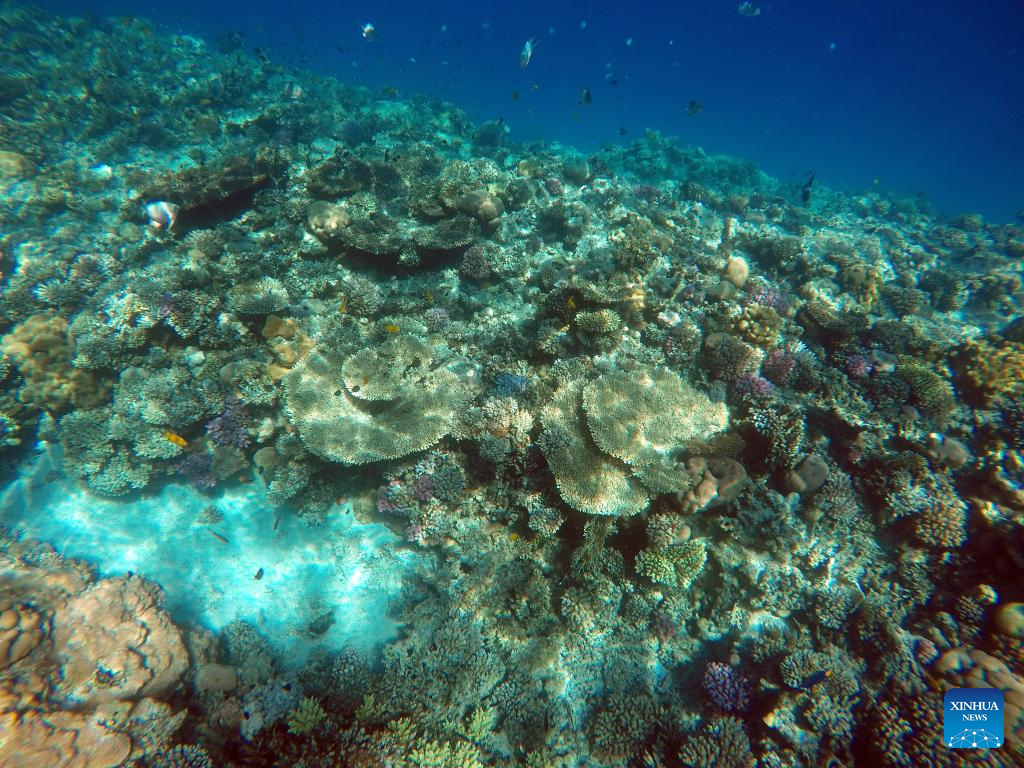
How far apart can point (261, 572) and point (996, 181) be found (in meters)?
150

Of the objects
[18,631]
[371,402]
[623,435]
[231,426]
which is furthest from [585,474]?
[18,631]

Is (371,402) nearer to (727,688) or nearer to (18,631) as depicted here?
(18,631)

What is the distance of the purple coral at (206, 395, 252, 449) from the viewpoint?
24.4ft

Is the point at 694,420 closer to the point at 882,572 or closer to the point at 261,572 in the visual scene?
the point at 882,572

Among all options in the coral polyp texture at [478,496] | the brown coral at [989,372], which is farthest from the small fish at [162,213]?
the brown coral at [989,372]

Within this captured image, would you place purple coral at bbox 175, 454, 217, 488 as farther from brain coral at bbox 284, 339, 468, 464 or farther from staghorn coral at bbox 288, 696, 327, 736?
staghorn coral at bbox 288, 696, 327, 736

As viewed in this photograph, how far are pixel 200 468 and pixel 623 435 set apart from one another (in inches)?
299

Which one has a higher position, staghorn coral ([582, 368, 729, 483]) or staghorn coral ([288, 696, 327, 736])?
staghorn coral ([582, 368, 729, 483])

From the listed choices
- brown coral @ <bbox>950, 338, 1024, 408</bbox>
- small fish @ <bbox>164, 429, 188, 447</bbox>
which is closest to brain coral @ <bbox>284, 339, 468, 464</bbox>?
small fish @ <bbox>164, 429, 188, 447</bbox>

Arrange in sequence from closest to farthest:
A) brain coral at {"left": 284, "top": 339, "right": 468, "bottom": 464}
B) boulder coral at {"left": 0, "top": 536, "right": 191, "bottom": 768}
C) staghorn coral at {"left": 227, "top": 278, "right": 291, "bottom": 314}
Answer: boulder coral at {"left": 0, "top": 536, "right": 191, "bottom": 768} → brain coral at {"left": 284, "top": 339, "right": 468, "bottom": 464} → staghorn coral at {"left": 227, "top": 278, "right": 291, "bottom": 314}

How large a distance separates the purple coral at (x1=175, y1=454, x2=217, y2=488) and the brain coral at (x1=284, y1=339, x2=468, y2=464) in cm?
232

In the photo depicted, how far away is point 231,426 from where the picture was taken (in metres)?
7.46

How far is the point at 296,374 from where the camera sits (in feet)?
23.3

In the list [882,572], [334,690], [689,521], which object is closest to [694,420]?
[689,521]
